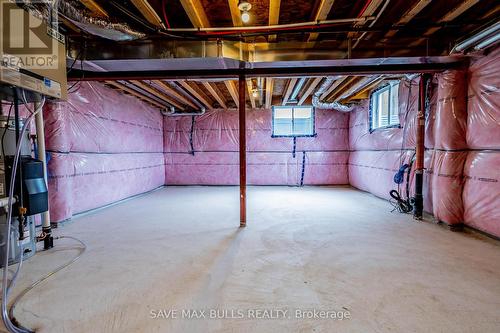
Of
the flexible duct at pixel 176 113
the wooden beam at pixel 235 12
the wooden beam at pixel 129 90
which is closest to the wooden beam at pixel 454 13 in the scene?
the wooden beam at pixel 235 12

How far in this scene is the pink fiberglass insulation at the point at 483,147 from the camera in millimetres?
2453

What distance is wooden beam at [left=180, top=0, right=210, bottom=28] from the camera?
6.68 feet

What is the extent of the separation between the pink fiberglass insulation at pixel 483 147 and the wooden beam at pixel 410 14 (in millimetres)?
1008

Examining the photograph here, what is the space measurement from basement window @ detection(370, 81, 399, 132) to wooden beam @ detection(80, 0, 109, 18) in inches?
169

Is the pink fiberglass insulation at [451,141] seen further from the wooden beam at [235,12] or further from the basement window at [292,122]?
the basement window at [292,122]

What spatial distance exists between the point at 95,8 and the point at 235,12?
1.25 meters

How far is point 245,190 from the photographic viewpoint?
3107mm

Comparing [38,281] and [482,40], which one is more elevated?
[482,40]

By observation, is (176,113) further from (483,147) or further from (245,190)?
(483,147)
